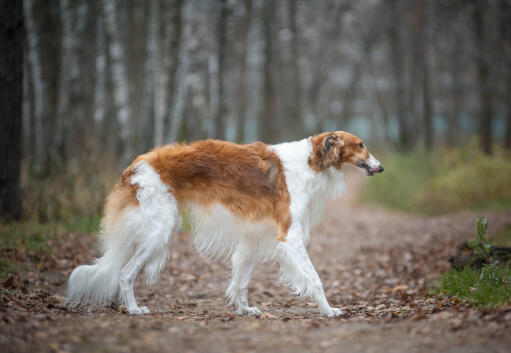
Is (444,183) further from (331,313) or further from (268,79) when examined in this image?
(331,313)

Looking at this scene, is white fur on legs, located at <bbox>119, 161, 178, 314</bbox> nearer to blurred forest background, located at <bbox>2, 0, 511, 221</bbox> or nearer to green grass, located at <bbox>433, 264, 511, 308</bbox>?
green grass, located at <bbox>433, 264, 511, 308</bbox>

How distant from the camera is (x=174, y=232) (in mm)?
4801

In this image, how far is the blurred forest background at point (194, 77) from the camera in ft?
36.0

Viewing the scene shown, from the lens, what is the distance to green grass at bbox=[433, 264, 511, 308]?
4.09m

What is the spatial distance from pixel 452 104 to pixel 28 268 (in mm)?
27388

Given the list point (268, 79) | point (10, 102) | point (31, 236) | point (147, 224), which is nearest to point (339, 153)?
point (147, 224)

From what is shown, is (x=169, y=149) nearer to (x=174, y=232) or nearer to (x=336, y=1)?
(x=174, y=232)

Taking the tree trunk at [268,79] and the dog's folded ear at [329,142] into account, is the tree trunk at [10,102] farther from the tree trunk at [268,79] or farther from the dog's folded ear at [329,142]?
the tree trunk at [268,79]

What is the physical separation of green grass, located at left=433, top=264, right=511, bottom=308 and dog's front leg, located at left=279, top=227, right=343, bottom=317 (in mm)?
1275

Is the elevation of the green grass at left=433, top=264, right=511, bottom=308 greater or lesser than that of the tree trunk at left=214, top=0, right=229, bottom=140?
lesser

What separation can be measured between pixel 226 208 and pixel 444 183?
9.58 metres

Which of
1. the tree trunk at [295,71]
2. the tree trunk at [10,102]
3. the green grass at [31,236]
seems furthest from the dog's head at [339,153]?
the tree trunk at [295,71]

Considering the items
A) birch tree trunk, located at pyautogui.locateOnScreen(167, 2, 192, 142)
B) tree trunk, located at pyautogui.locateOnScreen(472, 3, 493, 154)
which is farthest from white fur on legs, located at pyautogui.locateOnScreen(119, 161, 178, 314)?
tree trunk, located at pyautogui.locateOnScreen(472, 3, 493, 154)

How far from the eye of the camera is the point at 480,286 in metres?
4.35
